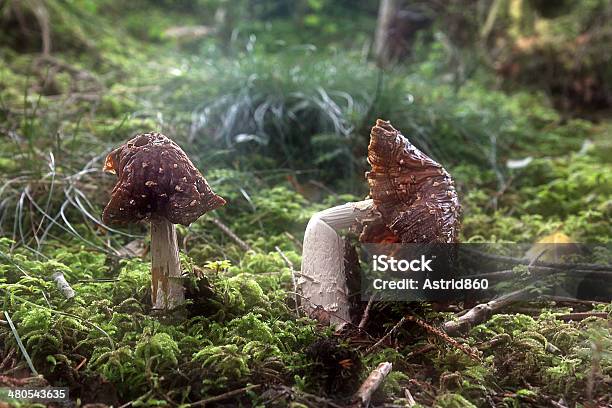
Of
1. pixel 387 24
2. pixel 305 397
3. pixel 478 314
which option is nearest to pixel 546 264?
pixel 478 314

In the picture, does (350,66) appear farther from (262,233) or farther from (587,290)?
(587,290)

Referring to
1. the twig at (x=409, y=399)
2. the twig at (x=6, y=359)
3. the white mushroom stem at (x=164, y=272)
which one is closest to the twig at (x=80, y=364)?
the twig at (x=6, y=359)

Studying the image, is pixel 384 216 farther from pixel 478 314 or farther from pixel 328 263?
pixel 478 314

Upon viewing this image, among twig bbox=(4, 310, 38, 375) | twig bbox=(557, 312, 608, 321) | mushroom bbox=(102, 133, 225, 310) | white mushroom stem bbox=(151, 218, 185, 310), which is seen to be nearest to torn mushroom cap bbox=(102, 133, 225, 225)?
mushroom bbox=(102, 133, 225, 310)

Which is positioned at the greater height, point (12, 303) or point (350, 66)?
point (350, 66)

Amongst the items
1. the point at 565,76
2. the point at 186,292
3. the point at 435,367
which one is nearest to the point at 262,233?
the point at 186,292

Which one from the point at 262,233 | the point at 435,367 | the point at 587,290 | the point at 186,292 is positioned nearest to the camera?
the point at 435,367

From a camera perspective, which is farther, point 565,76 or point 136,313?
point 565,76
